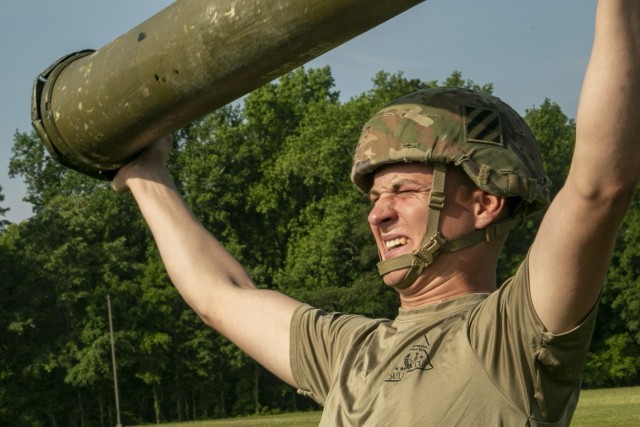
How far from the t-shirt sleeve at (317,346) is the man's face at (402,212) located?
267mm

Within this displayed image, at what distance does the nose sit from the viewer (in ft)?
11.3

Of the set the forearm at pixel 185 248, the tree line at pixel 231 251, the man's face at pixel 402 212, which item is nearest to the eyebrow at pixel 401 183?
the man's face at pixel 402 212

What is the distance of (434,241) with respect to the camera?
3.39 meters

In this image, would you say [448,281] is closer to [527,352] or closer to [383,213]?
[383,213]

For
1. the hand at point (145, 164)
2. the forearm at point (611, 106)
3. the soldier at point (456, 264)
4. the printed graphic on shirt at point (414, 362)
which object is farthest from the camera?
the hand at point (145, 164)

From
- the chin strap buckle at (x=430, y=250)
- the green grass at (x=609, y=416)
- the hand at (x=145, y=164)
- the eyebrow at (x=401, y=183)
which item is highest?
the hand at (x=145, y=164)

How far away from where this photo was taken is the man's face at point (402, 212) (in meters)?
3.44

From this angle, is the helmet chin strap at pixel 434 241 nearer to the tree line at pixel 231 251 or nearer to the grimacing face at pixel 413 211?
the grimacing face at pixel 413 211

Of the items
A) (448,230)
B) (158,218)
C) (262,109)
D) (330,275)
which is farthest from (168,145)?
(262,109)

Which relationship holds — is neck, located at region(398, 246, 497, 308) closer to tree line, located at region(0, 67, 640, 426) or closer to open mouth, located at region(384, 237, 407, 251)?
A: open mouth, located at region(384, 237, 407, 251)

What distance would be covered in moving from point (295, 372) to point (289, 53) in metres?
1.00

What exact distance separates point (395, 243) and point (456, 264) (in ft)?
0.55

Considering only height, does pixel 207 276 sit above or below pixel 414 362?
above

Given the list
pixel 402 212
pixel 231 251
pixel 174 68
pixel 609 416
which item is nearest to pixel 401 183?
pixel 402 212
